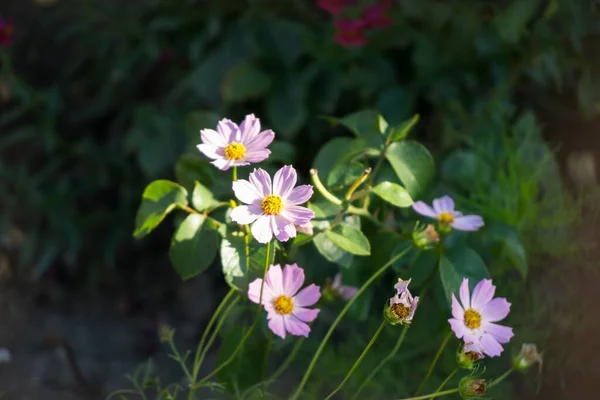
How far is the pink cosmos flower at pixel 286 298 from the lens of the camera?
0.68m

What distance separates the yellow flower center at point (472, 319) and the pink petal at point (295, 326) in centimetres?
15

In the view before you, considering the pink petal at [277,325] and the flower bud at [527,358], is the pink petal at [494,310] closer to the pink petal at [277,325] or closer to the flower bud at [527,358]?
the flower bud at [527,358]

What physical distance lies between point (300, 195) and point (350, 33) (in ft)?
2.25

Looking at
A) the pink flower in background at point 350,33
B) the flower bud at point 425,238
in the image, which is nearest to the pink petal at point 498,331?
the flower bud at point 425,238

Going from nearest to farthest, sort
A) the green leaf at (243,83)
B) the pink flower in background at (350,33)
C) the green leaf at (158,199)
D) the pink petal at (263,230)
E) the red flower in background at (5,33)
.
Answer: the pink petal at (263,230) → the green leaf at (158,199) → the pink flower in background at (350,33) → the green leaf at (243,83) → the red flower in background at (5,33)

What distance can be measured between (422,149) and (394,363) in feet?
1.07

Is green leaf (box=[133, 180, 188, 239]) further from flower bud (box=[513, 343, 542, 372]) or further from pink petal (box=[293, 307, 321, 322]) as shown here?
flower bud (box=[513, 343, 542, 372])

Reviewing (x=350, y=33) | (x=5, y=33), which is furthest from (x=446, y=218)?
(x=5, y=33)

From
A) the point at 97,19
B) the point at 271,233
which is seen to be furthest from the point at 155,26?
the point at 271,233

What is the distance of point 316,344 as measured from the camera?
99cm

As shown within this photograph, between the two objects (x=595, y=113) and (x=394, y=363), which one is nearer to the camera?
(x=394, y=363)

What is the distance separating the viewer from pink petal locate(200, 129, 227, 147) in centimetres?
69

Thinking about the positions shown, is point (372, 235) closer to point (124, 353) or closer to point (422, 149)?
point (422, 149)

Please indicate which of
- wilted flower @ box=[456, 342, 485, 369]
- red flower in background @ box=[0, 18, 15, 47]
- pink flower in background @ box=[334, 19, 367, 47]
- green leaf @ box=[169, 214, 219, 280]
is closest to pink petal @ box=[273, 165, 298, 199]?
green leaf @ box=[169, 214, 219, 280]
